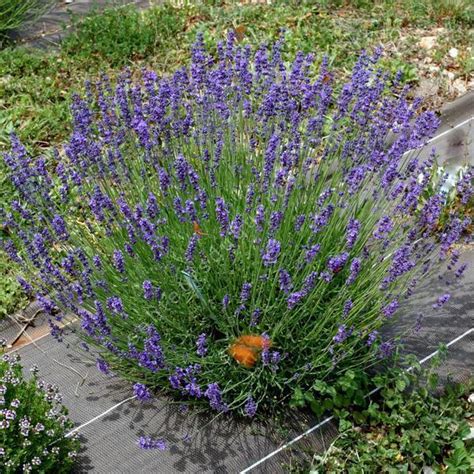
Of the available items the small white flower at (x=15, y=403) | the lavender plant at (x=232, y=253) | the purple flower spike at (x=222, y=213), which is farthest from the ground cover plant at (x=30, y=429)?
the purple flower spike at (x=222, y=213)

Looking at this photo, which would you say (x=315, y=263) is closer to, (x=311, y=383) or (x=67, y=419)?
(x=311, y=383)

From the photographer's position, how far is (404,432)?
290 centimetres

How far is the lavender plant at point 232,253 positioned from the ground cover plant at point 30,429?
0.27 metres

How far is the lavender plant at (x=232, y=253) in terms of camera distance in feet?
8.86

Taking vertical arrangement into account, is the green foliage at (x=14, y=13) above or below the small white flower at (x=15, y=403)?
above

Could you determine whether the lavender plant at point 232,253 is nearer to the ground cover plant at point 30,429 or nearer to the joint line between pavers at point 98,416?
the joint line between pavers at point 98,416

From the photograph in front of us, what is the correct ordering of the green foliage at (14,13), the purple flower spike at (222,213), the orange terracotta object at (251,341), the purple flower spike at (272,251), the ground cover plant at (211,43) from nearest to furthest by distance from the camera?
the purple flower spike at (272,251) → the purple flower spike at (222,213) → the orange terracotta object at (251,341) → the ground cover plant at (211,43) → the green foliage at (14,13)

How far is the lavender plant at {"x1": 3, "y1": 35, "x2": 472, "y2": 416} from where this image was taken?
8.86ft

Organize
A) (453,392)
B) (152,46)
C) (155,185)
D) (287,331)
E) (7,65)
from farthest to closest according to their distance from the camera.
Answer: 1. (152,46)
2. (7,65)
3. (155,185)
4. (453,392)
5. (287,331)

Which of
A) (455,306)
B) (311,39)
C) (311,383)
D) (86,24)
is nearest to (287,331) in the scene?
(311,383)

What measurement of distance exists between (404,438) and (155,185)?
1598 millimetres

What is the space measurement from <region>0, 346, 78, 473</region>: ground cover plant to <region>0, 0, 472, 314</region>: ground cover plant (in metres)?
2.54

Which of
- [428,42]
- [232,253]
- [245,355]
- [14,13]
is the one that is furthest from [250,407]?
[14,13]

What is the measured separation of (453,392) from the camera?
306 cm
